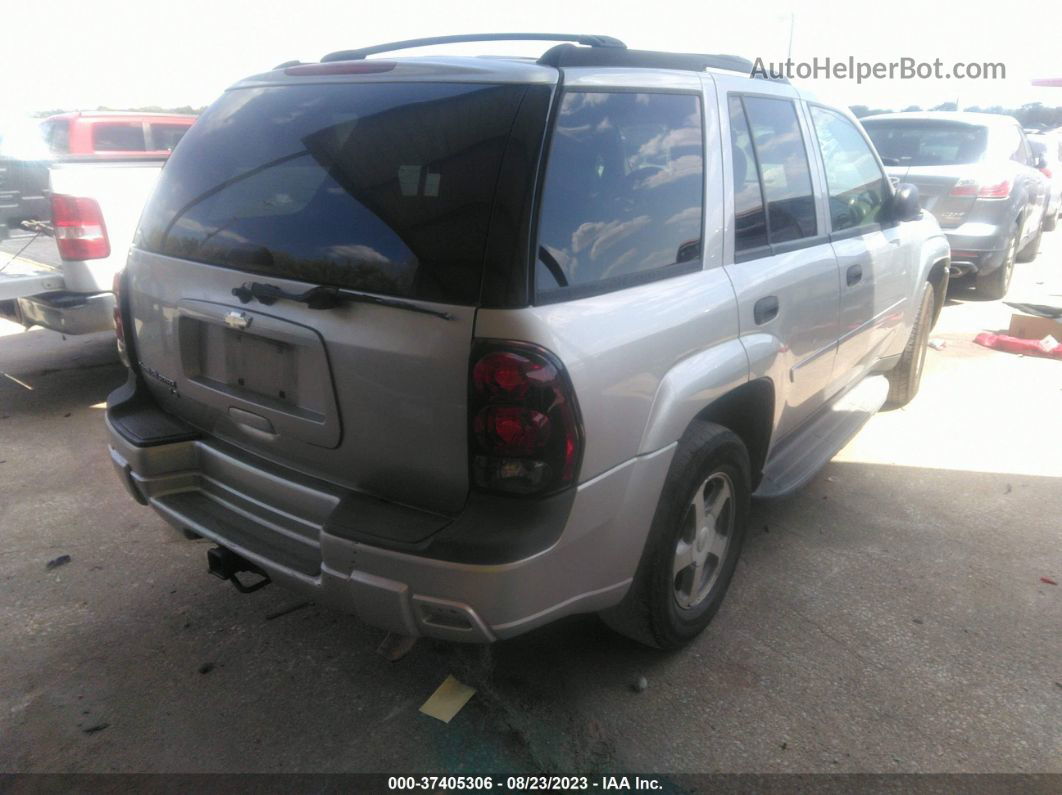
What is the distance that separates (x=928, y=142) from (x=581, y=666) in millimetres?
7329

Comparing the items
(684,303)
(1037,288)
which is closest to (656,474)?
(684,303)

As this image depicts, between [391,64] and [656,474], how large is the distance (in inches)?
54.4

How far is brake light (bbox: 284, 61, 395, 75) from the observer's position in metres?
2.35

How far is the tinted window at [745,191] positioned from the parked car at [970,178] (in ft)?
17.7

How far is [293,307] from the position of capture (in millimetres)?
2168

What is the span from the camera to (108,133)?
810cm

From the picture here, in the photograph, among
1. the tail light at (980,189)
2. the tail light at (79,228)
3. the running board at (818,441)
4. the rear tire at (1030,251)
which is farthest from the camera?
the rear tire at (1030,251)

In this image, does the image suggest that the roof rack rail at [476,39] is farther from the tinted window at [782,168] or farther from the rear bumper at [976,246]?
the rear bumper at [976,246]

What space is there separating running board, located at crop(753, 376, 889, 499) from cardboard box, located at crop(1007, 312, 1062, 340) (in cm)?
307

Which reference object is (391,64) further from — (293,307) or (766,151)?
(766,151)

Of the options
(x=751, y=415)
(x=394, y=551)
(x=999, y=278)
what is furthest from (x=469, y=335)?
(x=999, y=278)

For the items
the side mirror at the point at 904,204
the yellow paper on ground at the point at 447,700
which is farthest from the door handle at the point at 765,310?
the side mirror at the point at 904,204

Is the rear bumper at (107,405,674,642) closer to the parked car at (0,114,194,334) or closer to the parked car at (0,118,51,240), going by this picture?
the parked car at (0,114,194,334)

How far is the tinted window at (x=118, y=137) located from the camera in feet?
26.3
